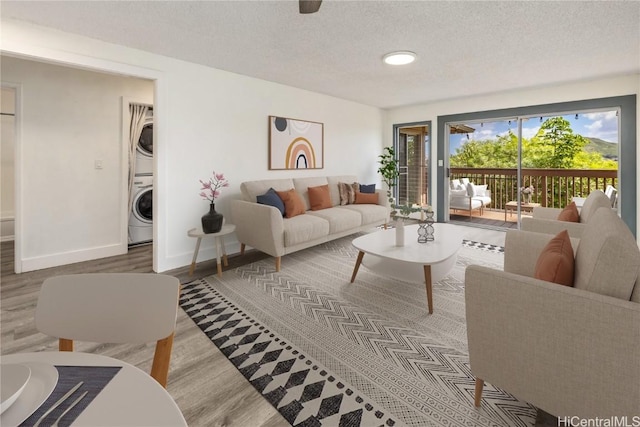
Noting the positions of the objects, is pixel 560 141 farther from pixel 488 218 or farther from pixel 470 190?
pixel 488 218

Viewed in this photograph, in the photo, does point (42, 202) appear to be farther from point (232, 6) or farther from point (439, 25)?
point (439, 25)

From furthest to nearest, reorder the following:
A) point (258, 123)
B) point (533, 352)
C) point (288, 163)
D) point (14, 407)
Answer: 1. point (288, 163)
2. point (258, 123)
3. point (533, 352)
4. point (14, 407)

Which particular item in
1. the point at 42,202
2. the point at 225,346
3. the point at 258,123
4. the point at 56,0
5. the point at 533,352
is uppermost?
the point at 56,0

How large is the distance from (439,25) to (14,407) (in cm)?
323

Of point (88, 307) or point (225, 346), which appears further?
point (225, 346)

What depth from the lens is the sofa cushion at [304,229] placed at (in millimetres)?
3373

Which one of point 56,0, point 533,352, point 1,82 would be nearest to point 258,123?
point 56,0

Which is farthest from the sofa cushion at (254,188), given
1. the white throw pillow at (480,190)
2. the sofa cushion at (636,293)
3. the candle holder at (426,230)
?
the white throw pillow at (480,190)

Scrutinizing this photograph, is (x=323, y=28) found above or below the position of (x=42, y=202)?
above

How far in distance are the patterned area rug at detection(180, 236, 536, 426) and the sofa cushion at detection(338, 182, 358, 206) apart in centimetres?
173

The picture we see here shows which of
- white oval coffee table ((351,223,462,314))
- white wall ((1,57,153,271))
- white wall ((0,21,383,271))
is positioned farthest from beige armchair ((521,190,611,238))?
white wall ((1,57,153,271))

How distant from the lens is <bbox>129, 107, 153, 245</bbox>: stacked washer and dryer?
4344 mm

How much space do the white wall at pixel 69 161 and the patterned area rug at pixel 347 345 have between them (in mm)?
1840

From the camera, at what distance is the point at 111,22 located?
8.38 feet
